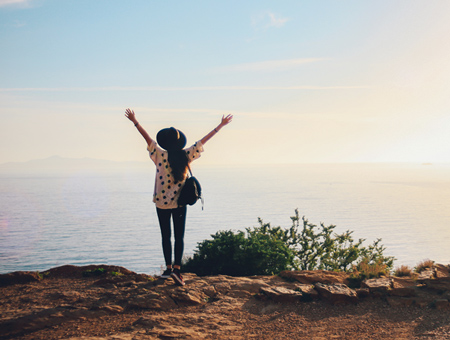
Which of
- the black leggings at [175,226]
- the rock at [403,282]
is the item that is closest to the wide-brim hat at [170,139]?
the black leggings at [175,226]

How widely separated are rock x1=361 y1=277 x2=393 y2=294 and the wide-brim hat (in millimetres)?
4822

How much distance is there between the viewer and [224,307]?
758 centimetres

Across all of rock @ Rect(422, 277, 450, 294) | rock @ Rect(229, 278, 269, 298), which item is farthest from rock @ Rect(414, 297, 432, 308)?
rock @ Rect(229, 278, 269, 298)

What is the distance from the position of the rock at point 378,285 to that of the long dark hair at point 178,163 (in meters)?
4.44

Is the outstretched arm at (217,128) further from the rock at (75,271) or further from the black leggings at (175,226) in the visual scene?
the rock at (75,271)

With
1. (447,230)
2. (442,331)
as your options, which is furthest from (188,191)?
(447,230)

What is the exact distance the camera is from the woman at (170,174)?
8.10m

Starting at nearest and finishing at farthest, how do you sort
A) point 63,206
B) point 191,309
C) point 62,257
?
point 191,309 < point 62,257 < point 63,206

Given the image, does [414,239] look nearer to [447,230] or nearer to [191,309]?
[447,230]

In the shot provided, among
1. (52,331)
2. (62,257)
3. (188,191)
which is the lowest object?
(62,257)

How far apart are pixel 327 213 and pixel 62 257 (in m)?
57.3

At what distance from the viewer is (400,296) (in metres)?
8.26

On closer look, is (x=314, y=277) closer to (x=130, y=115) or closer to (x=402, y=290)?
(x=402, y=290)

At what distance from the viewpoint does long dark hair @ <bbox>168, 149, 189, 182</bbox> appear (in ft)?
26.7
